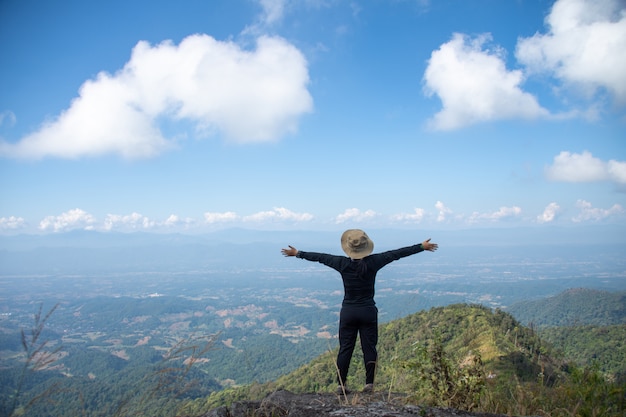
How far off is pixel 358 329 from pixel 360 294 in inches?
18.2

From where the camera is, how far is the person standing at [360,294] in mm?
4809

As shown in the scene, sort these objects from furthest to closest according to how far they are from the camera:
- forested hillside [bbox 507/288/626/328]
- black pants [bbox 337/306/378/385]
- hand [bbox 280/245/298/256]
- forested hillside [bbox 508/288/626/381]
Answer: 1. forested hillside [bbox 507/288/626/328]
2. forested hillside [bbox 508/288/626/381]
3. hand [bbox 280/245/298/256]
4. black pants [bbox 337/306/378/385]

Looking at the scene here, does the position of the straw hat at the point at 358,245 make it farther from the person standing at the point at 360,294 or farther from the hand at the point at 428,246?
the hand at the point at 428,246

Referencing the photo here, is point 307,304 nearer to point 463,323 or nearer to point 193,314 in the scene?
point 193,314

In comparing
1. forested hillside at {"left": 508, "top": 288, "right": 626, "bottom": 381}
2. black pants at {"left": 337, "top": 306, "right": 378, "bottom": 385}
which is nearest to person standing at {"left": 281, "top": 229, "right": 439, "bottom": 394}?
black pants at {"left": 337, "top": 306, "right": 378, "bottom": 385}

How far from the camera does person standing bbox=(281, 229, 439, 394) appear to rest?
15.8 feet

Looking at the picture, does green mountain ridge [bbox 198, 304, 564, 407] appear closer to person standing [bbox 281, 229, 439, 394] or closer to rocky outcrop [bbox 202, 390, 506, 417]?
person standing [bbox 281, 229, 439, 394]

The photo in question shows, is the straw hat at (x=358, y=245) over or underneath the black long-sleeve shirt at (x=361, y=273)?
over

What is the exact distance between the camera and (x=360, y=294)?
16.1 feet

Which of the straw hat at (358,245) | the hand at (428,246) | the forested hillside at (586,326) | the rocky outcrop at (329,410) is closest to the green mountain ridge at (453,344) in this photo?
the forested hillside at (586,326)

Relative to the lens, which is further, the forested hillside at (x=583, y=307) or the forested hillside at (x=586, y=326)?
the forested hillside at (x=583, y=307)

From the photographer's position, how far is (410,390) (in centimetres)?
418

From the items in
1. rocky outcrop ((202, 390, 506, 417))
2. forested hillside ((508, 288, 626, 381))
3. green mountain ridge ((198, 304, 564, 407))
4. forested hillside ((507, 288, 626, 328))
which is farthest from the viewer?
forested hillside ((507, 288, 626, 328))

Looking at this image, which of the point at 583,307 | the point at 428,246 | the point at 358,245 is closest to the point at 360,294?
the point at 358,245
